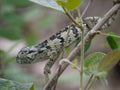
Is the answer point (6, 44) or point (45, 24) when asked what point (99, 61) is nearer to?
point (45, 24)

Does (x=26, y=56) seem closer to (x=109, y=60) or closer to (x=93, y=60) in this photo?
(x=93, y=60)

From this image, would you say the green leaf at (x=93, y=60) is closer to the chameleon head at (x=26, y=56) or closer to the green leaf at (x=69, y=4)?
the green leaf at (x=69, y=4)

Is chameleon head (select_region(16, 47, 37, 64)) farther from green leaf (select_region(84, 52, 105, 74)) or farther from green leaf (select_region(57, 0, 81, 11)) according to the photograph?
green leaf (select_region(57, 0, 81, 11))

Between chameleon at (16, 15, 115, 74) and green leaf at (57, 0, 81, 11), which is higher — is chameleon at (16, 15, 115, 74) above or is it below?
above

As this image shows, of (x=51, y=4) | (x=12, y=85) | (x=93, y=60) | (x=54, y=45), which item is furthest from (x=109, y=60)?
(x=54, y=45)

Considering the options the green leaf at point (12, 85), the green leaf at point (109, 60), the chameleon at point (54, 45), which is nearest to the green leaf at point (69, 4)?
the green leaf at point (109, 60)

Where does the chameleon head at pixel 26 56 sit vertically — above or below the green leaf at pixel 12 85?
above

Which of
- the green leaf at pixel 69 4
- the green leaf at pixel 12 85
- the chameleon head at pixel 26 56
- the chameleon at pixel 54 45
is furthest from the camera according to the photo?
the chameleon head at pixel 26 56

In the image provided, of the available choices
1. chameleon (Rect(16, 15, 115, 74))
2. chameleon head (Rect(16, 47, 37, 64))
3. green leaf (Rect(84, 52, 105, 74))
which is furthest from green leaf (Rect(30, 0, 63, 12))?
chameleon head (Rect(16, 47, 37, 64))

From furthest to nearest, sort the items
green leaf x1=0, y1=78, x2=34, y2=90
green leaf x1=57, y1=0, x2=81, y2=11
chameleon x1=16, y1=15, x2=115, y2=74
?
1. chameleon x1=16, y1=15, x2=115, y2=74
2. green leaf x1=0, y1=78, x2=34, y2=90
3. green leaf x1=57, y1=0, x2=81, y2=11
